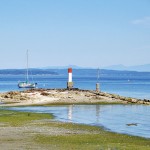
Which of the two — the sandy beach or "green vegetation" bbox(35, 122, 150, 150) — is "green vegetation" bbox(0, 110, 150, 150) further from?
the sandy beach

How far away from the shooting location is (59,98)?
88625mm

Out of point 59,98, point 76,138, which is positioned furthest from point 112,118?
point 59,98

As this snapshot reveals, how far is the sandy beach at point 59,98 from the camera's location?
86.2 m

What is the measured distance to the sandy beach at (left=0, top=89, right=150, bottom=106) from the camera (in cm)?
8621

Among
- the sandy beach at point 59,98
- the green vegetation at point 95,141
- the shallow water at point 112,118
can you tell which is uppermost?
the sandy beach at point 59,98

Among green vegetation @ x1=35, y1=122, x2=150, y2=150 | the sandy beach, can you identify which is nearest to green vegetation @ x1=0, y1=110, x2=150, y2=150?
green vegetation @ x1=35, y1=122, x2=150, y2=150

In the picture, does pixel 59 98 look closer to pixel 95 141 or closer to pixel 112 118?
pixel 112 118

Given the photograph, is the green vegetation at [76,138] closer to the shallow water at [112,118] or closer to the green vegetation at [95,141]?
the green vegetation at [95,141]

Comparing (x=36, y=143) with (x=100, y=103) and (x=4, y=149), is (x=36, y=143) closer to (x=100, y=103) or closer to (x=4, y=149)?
(x=4, y=149)

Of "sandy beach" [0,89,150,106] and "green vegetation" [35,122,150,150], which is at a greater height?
"sandy beach" [0,89,150,106]

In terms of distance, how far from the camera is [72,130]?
46.2 m

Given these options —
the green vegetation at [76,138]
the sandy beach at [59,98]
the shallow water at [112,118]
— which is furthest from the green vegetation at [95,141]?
the sandy beach at [59,98]

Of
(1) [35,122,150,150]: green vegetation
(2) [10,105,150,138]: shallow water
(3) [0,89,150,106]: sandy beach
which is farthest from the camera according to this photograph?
(3) [0,89,150,106]: sandy beach

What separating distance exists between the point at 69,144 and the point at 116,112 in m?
35.2
